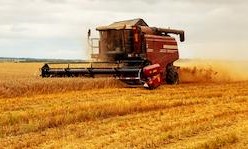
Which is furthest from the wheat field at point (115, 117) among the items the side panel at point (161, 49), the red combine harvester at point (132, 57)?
the side panel at point (161, 49)

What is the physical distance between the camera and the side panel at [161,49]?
21297 mm

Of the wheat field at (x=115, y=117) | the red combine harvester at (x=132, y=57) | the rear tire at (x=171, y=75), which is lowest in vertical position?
the wheat field at (x=115, y=117)

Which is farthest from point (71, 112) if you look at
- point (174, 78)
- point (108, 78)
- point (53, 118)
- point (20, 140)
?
point (174, 78)

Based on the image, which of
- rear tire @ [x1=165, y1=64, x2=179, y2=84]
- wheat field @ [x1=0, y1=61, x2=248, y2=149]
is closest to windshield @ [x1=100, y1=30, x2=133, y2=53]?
rear tire @ [x1=165, y1=64, x2=179, y2=84]

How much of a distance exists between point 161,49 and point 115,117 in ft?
34.1

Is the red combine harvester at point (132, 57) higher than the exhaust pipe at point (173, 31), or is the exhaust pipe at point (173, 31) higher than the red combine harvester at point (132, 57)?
→ the exhaust pipe at point (173, 31)

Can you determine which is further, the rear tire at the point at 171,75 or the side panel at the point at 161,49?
the rear tire at the point at 171,75

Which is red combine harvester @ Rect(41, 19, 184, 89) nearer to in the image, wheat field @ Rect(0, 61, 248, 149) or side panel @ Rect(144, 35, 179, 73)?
side panel @ Rect(144, 35, 179, 73)

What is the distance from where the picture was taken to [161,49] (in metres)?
22.1

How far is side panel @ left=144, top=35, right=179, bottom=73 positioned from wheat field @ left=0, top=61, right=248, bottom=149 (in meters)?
3.09

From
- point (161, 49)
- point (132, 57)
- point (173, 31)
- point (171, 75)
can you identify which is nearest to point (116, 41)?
point (132, 57)

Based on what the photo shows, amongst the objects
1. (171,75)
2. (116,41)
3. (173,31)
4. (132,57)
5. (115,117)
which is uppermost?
(173,31)

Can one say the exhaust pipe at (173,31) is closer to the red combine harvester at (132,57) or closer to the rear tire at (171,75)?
the red combine harvester at (132,57)

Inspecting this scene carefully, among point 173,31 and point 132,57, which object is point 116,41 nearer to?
point 132,57
